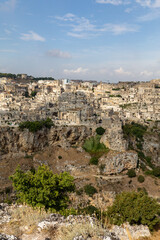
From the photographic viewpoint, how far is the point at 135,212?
561 inches

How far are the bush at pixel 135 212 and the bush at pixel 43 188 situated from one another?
12.7 feet

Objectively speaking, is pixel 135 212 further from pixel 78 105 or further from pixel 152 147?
pixel 78 105

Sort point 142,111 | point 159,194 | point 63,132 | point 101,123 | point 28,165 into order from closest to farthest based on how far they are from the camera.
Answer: point 159,194 < point 28,165 < point 63,132 < point 101,123 < point 142,111

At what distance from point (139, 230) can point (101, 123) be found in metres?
30.8

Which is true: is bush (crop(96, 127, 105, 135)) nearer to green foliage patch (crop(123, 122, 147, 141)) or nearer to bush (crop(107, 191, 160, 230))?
green foliage patch (crop(123, 122, 147, 141))

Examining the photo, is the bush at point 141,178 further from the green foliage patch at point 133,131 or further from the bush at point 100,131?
the bush at point 100,131

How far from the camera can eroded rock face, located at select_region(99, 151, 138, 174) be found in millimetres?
35688

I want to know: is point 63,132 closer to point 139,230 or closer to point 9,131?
point 9,131

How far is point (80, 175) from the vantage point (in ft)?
118

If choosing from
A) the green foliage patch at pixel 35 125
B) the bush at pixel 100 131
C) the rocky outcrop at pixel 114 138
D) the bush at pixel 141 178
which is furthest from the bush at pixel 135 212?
the green foliage patch at pixel 35 125

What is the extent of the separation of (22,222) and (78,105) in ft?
142

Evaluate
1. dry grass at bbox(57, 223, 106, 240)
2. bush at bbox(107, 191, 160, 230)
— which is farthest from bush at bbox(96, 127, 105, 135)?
dry grass at bbox(57, 223, 106, 240)

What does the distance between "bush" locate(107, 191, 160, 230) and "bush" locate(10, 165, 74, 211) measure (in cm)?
388

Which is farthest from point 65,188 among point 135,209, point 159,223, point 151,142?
point 151,142
